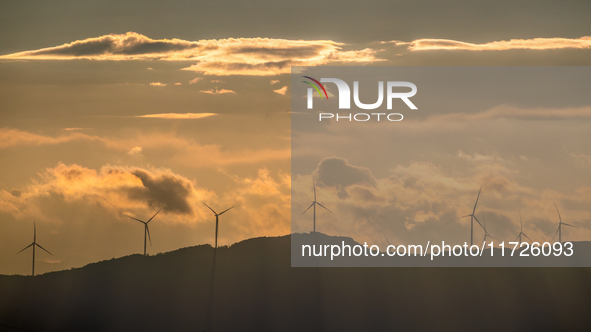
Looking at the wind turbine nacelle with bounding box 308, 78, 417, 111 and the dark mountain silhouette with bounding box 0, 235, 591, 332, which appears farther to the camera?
the dark mountain silhouette with bounding box 0, 235, 591, 332

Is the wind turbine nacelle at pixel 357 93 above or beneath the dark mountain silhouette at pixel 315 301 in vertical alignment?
above

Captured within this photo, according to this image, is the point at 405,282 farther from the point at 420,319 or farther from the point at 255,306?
the point at 255,306

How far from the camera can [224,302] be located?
45781mm

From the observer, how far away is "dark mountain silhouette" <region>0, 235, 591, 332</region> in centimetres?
4278

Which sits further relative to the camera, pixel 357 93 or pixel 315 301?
pixel 315 301

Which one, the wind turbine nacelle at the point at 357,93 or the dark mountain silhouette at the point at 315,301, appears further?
the dark mountain silhouette at the point at 315,301

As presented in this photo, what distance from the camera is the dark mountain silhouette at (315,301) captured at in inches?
1684

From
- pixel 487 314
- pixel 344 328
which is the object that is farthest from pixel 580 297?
pixel 344 328

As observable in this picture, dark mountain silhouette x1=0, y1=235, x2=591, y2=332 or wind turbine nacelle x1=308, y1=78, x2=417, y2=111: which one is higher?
wind turbine nacelle x1=308, y1=78, x2=417, y2=111

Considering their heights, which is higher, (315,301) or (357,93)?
(357,93)

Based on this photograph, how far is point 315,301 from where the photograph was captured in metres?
48.7

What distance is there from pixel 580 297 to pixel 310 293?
32.6m

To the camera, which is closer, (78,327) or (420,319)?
(78,327)

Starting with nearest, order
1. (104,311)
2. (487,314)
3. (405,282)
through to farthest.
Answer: (487,314) → (104,311) → (405,282)
